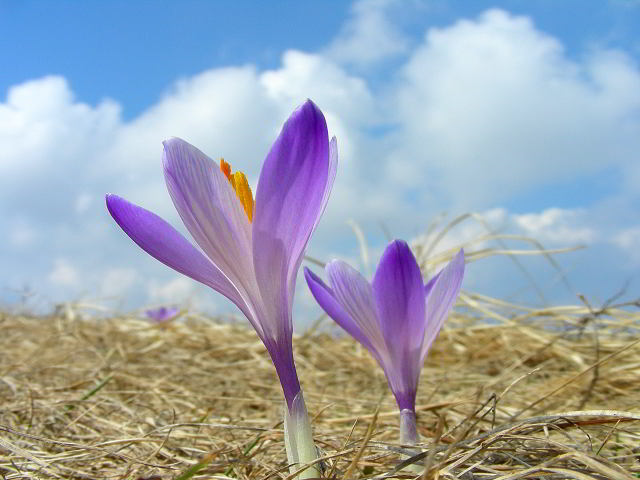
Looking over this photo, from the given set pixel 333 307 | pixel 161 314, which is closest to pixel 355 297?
pixel 333 307

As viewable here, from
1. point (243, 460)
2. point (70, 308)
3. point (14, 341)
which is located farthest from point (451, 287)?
point (70, 308)

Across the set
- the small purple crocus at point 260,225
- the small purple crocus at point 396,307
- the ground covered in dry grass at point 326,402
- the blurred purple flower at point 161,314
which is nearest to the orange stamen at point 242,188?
the small purple crocus at point 260,225

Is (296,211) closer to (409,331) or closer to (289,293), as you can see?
(289,293)

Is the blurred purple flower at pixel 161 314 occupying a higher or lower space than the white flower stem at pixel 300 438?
higher

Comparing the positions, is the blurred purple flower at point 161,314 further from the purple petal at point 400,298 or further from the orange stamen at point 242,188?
the orange stamen at point 242,188

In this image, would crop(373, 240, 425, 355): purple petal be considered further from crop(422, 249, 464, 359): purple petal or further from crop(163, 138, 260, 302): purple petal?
crop(163, 138, 260, 302): purple petal

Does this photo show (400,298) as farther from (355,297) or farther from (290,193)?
(290,193)

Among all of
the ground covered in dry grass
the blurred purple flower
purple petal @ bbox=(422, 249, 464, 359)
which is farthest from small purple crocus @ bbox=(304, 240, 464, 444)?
the blurred purple flower
